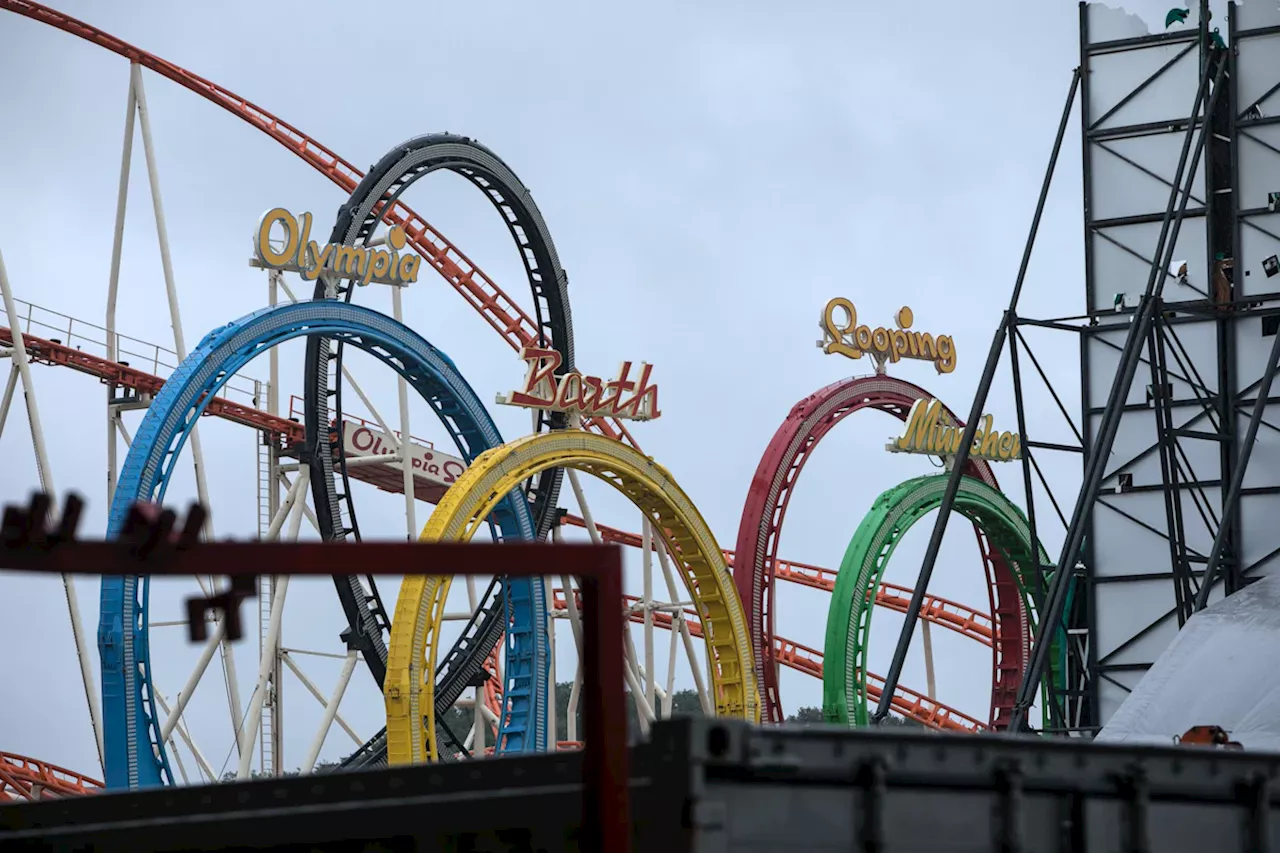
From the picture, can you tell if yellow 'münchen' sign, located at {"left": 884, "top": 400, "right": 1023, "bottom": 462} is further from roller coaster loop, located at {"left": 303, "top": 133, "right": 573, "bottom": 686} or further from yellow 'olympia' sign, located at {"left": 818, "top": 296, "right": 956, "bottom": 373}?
roller coaster loop, located at {"left": 303, "top": 133, "right": 573, "bottom": 686}

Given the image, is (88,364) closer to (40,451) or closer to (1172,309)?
(40,451)

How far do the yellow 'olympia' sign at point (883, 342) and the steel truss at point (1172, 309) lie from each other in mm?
6908

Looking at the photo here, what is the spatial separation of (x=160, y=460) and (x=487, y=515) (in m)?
3.73

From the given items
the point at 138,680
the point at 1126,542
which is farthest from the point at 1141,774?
the point at 1126,542

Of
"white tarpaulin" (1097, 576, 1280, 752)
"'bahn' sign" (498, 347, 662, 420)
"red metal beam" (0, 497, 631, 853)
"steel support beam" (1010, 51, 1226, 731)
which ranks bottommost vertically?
"red metal beam" (0, 497, 631, 853)

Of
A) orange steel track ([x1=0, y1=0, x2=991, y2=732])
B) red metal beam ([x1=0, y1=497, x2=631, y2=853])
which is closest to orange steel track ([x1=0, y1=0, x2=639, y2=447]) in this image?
orange steel track ([x1=0, y1=0, x2=991, y2=732])

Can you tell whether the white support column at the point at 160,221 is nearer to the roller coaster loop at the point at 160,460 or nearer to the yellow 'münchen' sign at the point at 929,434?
the roller coaster loop at the point at 160,460

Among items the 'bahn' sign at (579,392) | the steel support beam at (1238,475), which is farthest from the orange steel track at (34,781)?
the steel support beam at (1238,475)

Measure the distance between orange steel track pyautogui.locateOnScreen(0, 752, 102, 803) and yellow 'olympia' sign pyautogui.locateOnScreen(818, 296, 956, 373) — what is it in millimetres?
11769

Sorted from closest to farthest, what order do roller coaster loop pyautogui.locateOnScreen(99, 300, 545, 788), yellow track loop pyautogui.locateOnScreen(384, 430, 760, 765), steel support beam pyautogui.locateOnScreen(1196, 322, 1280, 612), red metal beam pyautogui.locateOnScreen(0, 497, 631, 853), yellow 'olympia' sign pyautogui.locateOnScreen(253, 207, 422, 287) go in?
red metal beam pyautogui.locateOnScreen(0, 497, 631, 853) < steel support beam pyautogui.locateOnScreen(1196, 322, 1280, 612) < roller coaster loop pyautogui.locateOnScreen(99, 300, 545, 788) < yellow track loop pyautogui.locateOnScreen(384, 430, 760, 765) < yellow 'olympia' sign pyautogui.locateOnScreen(253, 207, 422, 287)

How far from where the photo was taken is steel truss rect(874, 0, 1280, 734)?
18.5m

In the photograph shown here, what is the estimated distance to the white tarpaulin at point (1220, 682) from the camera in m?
11.8

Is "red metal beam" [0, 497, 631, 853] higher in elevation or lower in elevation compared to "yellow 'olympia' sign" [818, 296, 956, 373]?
lower

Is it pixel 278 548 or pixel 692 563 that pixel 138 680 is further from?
pixel 278 548
